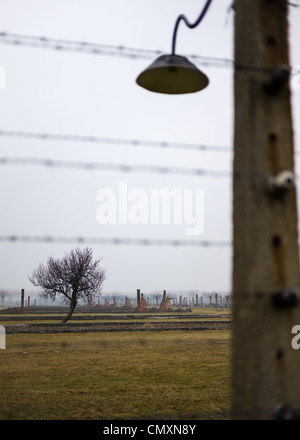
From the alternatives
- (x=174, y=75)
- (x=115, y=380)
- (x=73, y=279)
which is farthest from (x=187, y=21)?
(x=73, y=279)

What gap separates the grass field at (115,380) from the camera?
7.48m

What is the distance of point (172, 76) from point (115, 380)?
848cm

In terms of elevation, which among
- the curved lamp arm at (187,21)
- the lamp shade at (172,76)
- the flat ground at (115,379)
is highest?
the curved lamp arm at (187,21)

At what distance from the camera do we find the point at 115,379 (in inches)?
398

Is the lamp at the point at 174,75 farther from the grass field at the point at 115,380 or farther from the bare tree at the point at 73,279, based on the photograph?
the bare tree at the point at 73,279

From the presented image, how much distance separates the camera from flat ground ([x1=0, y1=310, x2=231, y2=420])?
748 cm

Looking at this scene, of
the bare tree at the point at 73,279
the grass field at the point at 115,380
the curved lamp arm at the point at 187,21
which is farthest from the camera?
the bare tree at the point at 73,279

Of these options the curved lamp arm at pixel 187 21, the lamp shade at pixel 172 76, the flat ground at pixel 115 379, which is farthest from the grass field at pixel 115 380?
the curved lamp arm at pixel 187 21

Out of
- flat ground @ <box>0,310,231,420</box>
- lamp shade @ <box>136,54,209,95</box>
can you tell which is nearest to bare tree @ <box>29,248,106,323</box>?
flat ground @ <box>0,310,231,420</box>

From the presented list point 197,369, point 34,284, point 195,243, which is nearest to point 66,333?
point 197,369

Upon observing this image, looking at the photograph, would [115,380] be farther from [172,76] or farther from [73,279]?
[73,279]
